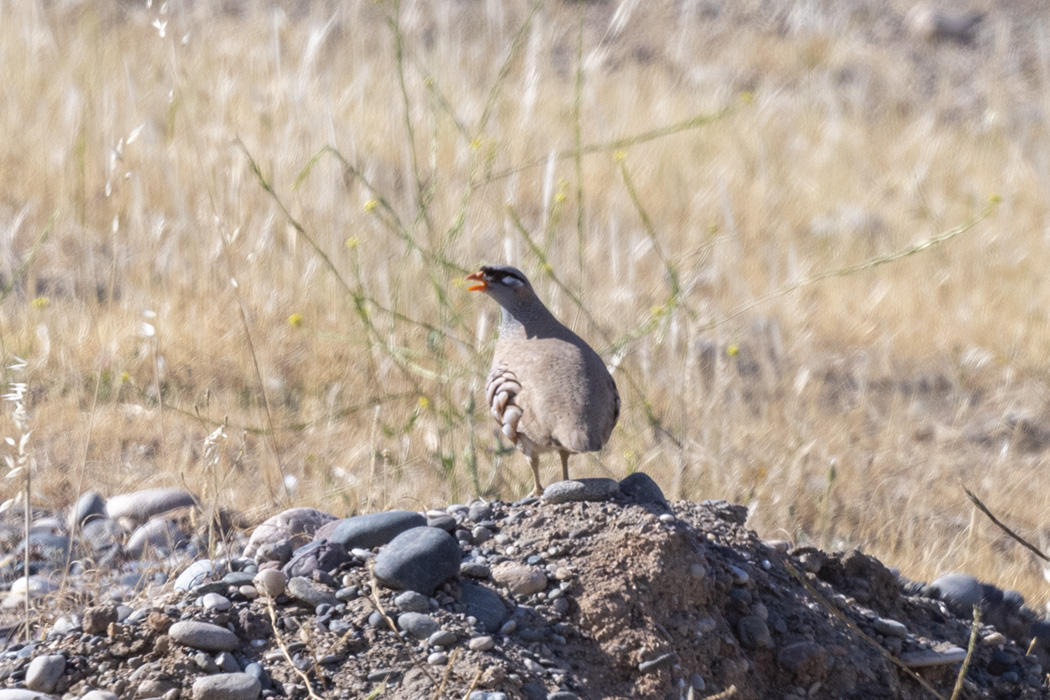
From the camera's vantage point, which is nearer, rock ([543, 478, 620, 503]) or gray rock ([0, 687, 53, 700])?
gray rock ([0, 687, 53, 700])

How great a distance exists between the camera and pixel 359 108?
26.9 feet

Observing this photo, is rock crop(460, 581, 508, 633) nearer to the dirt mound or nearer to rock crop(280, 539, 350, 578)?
the dirt mound

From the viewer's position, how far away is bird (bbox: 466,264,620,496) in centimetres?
340

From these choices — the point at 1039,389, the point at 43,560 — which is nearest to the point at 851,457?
the point at 1039,389

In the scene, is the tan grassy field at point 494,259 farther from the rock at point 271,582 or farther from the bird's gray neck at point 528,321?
the rock at point 271,582

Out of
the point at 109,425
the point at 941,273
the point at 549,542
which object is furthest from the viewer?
the point at 941,273

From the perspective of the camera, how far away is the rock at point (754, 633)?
3045 mm

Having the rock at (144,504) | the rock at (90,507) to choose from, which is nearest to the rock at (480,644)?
the rock at (144,504)

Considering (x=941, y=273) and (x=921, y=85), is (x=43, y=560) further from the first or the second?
(x=921, y=85)

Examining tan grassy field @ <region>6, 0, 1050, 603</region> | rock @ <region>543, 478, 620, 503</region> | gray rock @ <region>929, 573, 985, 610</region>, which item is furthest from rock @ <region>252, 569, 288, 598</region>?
gray rock @ <region>929, 573, 985, 610</region>

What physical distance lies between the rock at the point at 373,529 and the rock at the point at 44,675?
741 mm

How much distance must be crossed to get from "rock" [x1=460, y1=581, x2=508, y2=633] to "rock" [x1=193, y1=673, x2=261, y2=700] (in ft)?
1.82

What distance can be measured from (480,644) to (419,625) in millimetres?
155

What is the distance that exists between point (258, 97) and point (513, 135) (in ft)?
6.33
